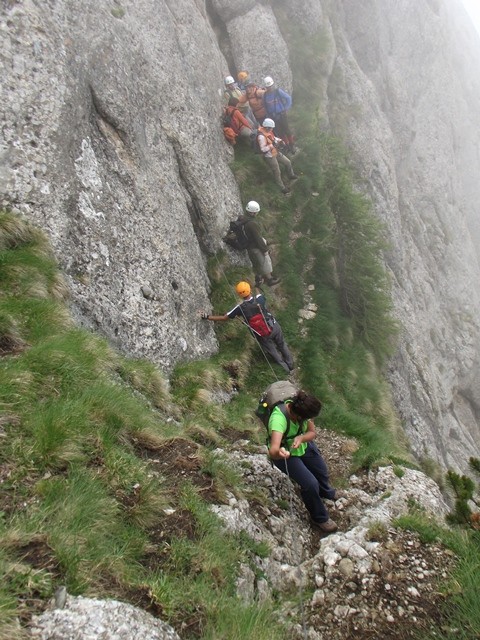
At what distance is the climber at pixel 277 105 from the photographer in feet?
85.7

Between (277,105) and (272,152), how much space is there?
4383 millimetres

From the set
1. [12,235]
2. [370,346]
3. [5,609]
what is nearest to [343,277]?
[370,346]

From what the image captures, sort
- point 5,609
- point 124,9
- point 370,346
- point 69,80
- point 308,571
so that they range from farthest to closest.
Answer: point 370,346 < point 124,9 < point 69,80 < point 308,571 < point 5,609

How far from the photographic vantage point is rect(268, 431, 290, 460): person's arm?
826cm

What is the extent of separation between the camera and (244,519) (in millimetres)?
7918

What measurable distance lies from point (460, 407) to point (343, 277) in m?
23.0

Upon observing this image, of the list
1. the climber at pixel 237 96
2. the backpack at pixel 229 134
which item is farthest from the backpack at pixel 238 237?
the climber at pixel 237 96

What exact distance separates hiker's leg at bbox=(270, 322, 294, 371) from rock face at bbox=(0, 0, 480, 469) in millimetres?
2490

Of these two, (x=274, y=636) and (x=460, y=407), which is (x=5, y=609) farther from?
(x=460, y=407)

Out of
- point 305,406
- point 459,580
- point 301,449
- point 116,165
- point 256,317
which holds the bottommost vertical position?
point 459,580

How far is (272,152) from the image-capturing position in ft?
78.8

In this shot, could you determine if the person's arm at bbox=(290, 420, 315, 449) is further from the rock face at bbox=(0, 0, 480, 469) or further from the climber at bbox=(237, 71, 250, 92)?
the climber at bbox=(237, 71, 250, 92)

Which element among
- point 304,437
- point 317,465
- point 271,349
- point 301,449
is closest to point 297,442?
point 304,437

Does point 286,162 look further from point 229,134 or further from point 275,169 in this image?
point 229,134
